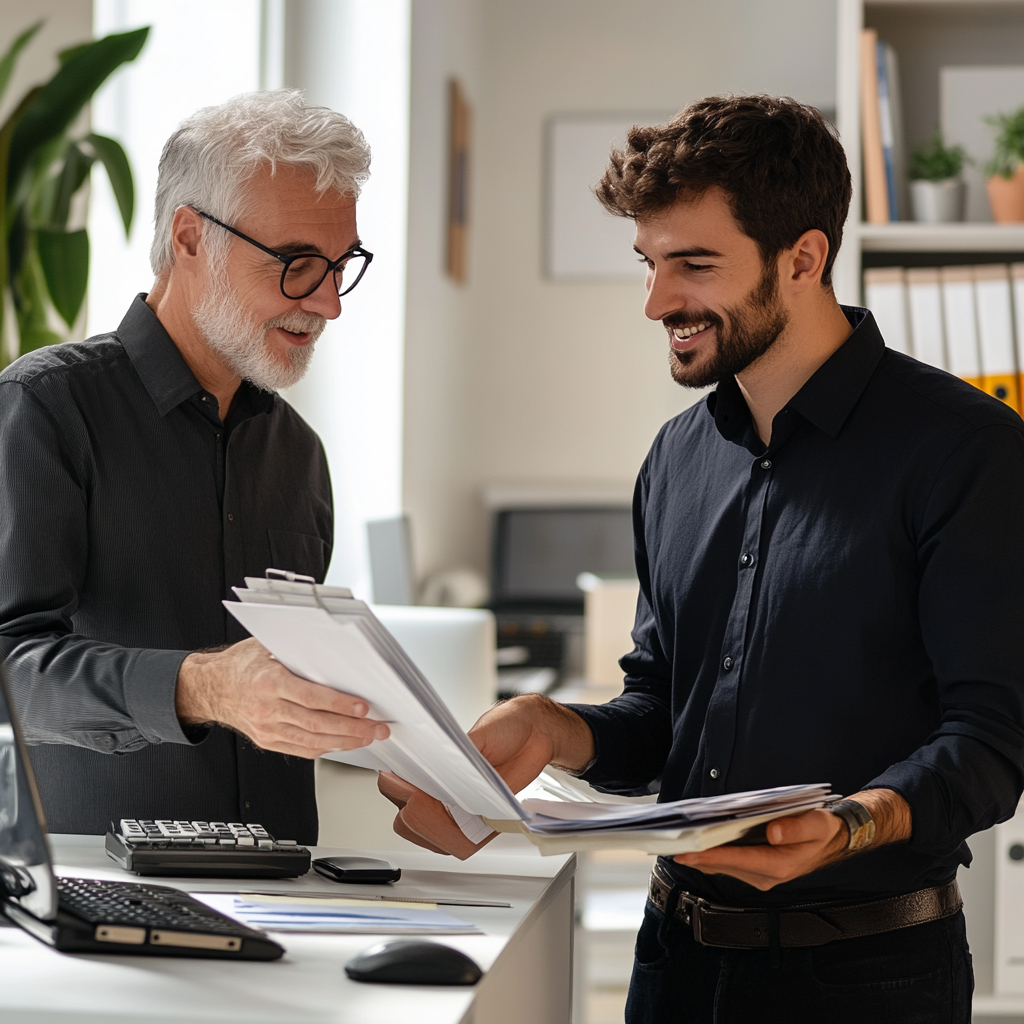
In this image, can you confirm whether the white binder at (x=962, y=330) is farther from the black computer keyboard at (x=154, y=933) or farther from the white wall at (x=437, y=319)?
the black computer keyboard at (x=154, y=933)

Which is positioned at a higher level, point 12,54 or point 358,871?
point 12,54

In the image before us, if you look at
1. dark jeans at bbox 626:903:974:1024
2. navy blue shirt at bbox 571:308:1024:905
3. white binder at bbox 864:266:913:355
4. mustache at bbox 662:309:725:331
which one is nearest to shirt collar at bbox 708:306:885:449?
navy blue shirt at bbox 571:308:1024:905

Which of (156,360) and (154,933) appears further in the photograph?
(156,360)

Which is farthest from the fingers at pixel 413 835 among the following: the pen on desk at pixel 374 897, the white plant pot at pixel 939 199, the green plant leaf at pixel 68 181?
the white plant pot at pixel 939 199

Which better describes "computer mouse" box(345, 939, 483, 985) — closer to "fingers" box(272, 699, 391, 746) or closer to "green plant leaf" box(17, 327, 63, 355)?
"fingers" box(272, 699, 391, 746)

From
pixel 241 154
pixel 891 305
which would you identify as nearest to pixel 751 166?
pixel 241 154

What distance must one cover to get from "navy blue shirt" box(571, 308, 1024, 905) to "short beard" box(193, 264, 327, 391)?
19.4 inches

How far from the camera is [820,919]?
4.01 feet

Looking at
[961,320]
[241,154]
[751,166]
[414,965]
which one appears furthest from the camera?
[961,320]

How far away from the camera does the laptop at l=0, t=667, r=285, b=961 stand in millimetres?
888

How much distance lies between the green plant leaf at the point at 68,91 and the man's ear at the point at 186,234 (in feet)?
3.03

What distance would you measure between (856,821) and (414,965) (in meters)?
0.37

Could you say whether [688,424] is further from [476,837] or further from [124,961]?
[124,961]

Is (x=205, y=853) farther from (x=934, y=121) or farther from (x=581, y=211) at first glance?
(x=581, y=211)
